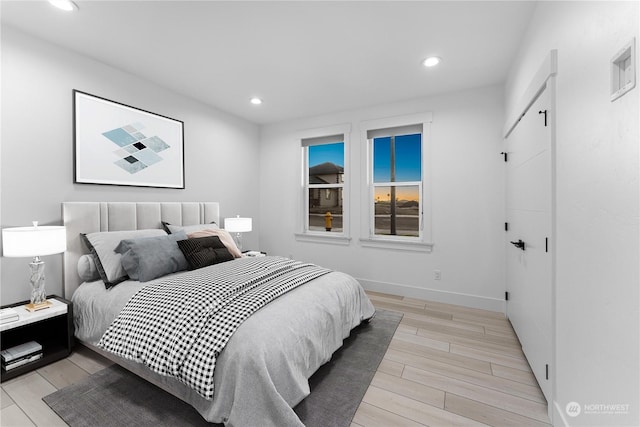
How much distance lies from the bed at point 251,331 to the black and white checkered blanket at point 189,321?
0.19ft

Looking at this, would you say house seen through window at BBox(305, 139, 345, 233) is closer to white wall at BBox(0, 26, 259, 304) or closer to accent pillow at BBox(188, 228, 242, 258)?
accent pillow at BBox(188, 228, 242, 258)

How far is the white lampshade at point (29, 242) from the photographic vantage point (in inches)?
75.9

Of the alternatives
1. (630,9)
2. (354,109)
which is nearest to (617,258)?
(630,9)

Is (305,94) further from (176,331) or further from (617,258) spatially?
(617,258)

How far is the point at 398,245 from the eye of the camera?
3.81m

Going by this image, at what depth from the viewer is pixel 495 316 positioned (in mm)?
3104

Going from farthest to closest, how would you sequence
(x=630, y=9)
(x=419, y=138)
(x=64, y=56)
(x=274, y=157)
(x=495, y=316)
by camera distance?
(x=274, y=157), (x=419, y=138), (x=495, y=316), (x=64, y=56), (x=630, y=9)

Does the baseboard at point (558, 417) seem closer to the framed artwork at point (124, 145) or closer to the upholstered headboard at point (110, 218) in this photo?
the upholstered headboard at point (110, 218)

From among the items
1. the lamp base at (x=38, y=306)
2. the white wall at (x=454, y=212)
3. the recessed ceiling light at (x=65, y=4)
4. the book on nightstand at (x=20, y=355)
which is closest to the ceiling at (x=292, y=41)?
the recessed ceiling light at (x=65, y=4)

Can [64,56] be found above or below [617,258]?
above

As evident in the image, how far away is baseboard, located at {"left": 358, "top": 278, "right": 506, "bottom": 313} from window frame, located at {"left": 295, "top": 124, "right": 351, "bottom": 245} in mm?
778

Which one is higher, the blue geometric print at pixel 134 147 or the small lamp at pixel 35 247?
the blue geometric print at pixel 134 147

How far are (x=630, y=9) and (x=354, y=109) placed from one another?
329 centimetres

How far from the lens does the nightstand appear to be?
1.98 meters
